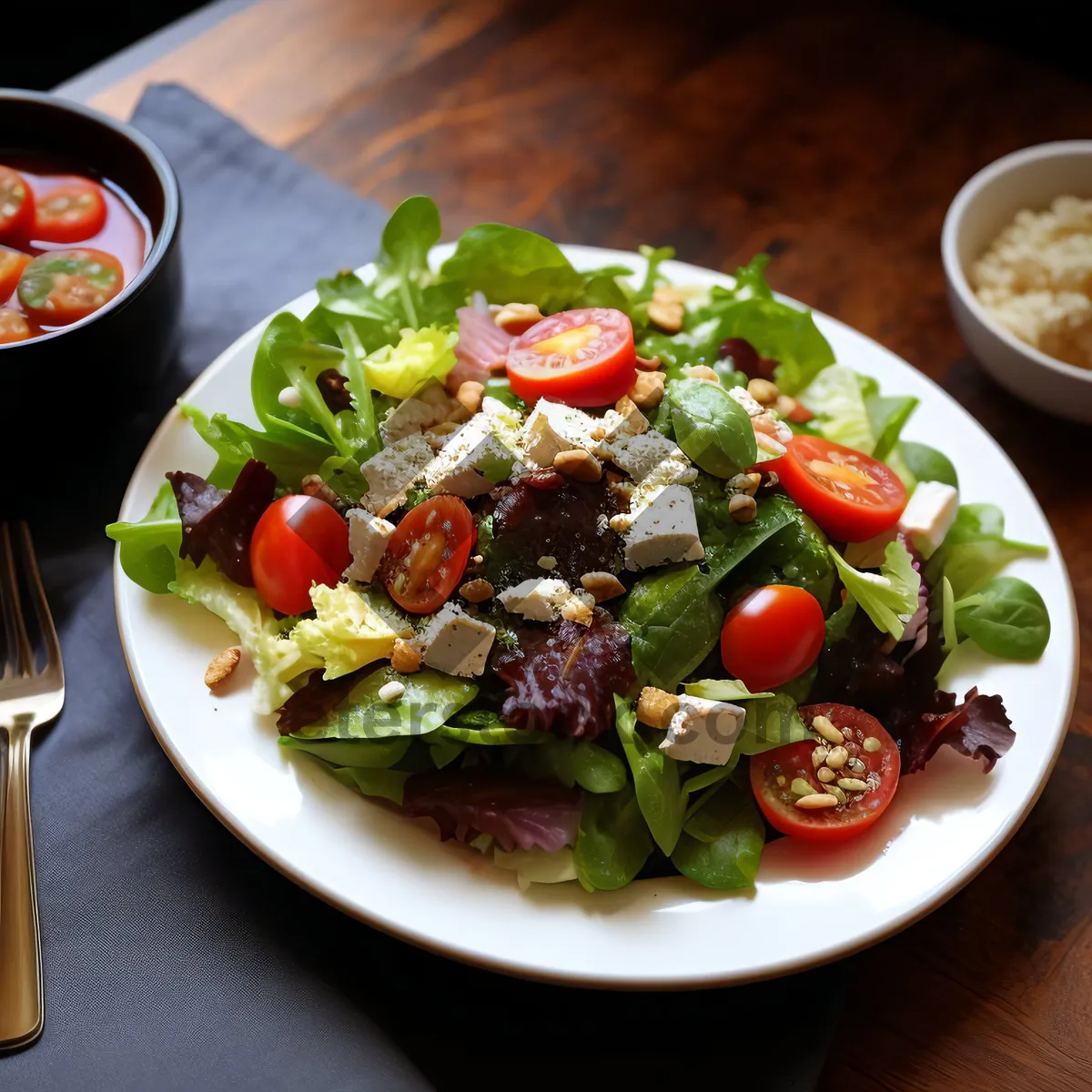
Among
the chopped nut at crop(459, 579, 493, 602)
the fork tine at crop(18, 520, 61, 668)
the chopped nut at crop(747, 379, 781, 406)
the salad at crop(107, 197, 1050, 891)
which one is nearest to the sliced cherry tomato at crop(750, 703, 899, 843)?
the salad at crop(107, 197, 1050, 891)

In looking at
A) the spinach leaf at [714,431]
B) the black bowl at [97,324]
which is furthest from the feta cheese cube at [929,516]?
the black bowl at [97,324]

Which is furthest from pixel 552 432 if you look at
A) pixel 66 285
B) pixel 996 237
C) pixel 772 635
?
pixel 996 237

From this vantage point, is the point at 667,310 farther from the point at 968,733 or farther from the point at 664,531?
the point at 968,733

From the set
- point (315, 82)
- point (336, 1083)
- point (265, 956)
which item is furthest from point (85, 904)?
point (315, 82)

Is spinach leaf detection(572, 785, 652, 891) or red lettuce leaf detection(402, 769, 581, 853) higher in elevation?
red lettuce leaf detection(402, 769, 581, 853)

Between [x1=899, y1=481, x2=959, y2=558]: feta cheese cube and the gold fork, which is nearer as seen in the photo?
the gold fork

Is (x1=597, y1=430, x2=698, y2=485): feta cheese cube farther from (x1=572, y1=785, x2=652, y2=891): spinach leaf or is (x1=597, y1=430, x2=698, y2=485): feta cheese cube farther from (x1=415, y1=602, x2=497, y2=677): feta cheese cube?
(x1=572, y1=785, x2=652, y2=891): spinach leaf
